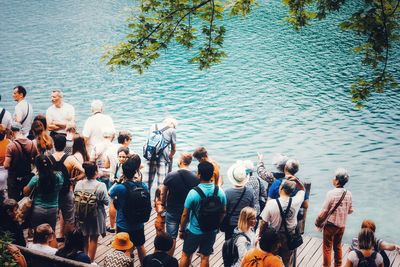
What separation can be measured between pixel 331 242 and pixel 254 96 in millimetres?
15360

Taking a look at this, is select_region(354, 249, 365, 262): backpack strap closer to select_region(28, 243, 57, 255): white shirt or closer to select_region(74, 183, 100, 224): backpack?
select_region(74, 183, 100, 224): backpack

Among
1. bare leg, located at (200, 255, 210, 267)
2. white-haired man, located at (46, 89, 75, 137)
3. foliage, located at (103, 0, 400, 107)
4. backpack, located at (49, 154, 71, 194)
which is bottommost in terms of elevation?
bare leg, located at (200, 255, 210, 267)

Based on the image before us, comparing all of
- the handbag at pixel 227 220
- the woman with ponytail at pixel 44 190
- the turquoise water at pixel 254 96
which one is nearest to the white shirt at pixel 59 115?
the woman with ponytail at pixel 44 190

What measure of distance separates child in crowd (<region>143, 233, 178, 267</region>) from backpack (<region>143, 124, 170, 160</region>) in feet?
10.4

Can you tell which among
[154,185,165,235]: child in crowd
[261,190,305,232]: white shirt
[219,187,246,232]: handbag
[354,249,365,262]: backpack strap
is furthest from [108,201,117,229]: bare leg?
[354,249,365,262]: backpack strap

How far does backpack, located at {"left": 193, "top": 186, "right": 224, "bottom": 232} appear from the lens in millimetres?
5930

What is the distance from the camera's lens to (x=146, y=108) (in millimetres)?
20406

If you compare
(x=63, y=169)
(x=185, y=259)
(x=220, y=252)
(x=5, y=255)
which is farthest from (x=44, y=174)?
(x=220, y=252)

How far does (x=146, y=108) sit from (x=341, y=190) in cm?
1473

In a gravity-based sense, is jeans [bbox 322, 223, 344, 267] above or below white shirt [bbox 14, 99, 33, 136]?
below

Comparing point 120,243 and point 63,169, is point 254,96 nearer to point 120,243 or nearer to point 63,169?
point 63,169

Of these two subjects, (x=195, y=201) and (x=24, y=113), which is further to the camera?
(x=24, y=113)

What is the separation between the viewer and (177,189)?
6410 millimetres

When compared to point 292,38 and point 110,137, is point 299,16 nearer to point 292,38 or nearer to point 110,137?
point 110,137
